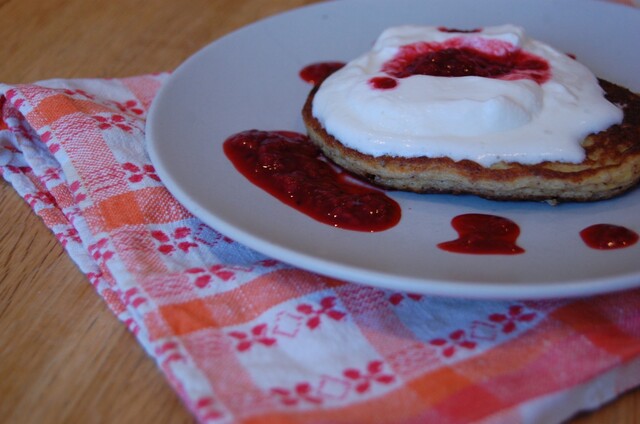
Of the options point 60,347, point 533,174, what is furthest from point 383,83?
point 60,347

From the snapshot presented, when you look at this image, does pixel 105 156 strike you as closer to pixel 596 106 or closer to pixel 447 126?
pixel 447 126

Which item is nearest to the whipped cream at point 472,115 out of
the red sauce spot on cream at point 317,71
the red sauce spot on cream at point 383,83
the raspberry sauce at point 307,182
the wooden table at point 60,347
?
the red sauce spot on cream at point 383,83

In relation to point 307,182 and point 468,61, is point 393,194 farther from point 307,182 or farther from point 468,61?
point 468,61

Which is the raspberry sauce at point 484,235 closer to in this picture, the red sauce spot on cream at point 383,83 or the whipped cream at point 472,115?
the whipped cream at point 472,115

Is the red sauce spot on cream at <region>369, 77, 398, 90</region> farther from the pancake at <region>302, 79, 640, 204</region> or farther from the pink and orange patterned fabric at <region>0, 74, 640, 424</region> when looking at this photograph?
the pink and orange patterned fabric at <region>0, 74, 640, 424</region>

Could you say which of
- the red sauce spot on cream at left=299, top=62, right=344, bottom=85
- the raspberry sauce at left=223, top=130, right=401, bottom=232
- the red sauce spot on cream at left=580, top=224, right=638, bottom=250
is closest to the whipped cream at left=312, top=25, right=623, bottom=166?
the raspberry sauce at left=223, top=130, right=401, bottom=232

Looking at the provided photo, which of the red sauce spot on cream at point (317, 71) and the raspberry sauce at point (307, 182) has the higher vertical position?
the red sauce spot on cream at point (317, 71)
